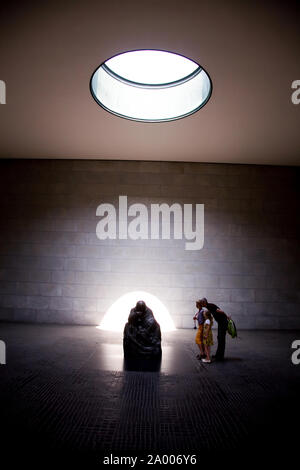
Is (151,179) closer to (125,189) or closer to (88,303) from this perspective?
(125,189)

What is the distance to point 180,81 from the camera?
30.3ft

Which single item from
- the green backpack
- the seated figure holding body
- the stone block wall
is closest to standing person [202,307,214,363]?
the green backpack

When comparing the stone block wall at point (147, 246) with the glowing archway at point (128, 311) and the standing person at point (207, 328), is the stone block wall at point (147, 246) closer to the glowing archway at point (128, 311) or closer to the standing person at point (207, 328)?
the glowing archway at point (128, 311)

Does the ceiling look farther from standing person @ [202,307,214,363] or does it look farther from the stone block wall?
standing person @ [202,307,214,363]

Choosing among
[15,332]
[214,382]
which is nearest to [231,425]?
[214,382]

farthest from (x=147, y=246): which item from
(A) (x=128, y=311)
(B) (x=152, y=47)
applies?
(B) (x=152, y=47)

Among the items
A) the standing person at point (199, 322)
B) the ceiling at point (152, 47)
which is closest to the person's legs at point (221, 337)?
the standing person at point (199, 322)

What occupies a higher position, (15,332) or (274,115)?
(274,115)

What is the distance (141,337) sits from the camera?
643 cm

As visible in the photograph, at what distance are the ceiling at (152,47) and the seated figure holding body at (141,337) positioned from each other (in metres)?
5.66

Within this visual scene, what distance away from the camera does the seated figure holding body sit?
641 cm

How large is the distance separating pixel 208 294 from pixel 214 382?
243 inches

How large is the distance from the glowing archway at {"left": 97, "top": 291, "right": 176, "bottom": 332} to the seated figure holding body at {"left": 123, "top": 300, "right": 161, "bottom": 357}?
446 centimetres

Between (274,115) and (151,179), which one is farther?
(151,179)
